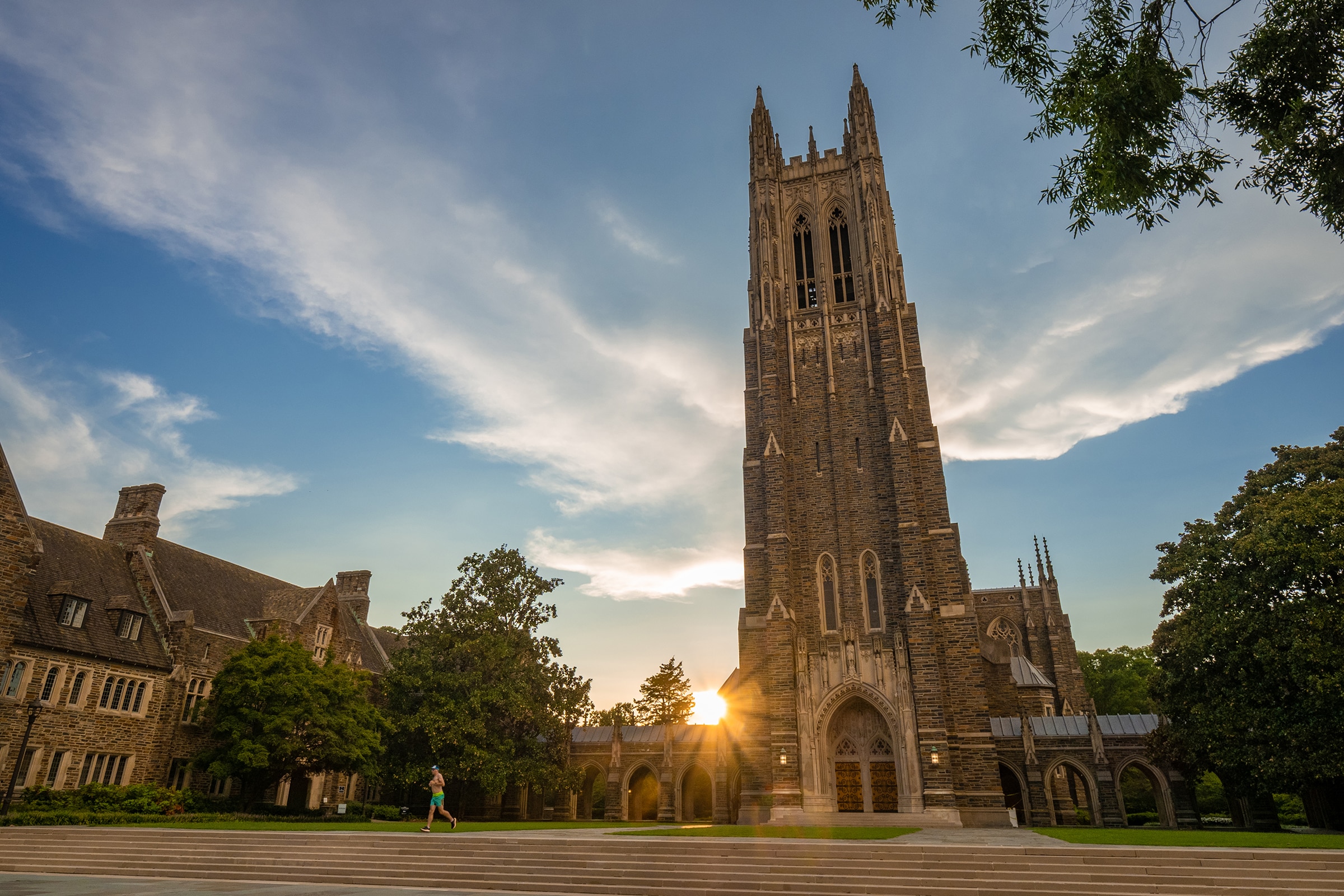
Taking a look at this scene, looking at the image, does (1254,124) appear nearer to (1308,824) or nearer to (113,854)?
(113,854)

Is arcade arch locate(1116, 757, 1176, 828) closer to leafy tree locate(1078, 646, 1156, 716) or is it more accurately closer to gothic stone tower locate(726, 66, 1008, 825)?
gothic stone tower locate(726, 66, 1008, 825)

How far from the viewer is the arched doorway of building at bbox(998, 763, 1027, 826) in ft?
119

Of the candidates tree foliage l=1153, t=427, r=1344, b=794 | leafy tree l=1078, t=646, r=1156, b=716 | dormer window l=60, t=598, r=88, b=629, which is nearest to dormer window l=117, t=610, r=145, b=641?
dormer window l=60, t=598, r=88, b=629

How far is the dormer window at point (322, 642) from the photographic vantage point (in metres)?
36.1

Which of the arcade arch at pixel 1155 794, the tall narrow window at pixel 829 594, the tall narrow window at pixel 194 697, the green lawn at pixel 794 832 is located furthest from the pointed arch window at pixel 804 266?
the tall narrow window at pixel 194 697

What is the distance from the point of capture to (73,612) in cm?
2730

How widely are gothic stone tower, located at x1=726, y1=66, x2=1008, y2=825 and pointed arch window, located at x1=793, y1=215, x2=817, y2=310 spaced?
9 centimetres

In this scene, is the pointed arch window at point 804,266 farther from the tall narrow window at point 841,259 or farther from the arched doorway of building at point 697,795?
the arched doorway of building at point 697,795

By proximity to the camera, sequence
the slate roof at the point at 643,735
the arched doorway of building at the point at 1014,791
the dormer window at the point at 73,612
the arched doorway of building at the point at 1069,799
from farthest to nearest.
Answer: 1. the slate roof at the point at 643,735
2. the arched doorway of building at the point at 1014,791
3. the arched doorway of building at the point at 1069,799
4. the dormer window at the point at 73,612

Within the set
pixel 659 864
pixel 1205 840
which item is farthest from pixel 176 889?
pixel 1205 840

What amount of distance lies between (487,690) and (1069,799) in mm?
31018

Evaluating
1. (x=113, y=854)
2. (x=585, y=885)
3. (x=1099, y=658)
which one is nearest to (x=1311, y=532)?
(x=585, y=885)

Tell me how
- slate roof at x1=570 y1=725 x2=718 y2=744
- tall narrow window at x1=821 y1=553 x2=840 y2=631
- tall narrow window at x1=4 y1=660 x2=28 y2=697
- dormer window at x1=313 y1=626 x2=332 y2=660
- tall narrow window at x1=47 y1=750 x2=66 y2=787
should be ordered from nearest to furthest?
tall narrow window at x1=4 y1=660 x2=28 y2=697, tall narrow window at x1=47 y1=750 x2=66 y2=787, tall narrow window at x1=821 y1=553 x2=840 y2=631, dormer window at x1=313 y1=626 x2=332 y2=660, slate roof at x1=570 y1=725 x2=718 y2=744

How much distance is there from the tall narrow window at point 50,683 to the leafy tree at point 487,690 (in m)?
11.2
